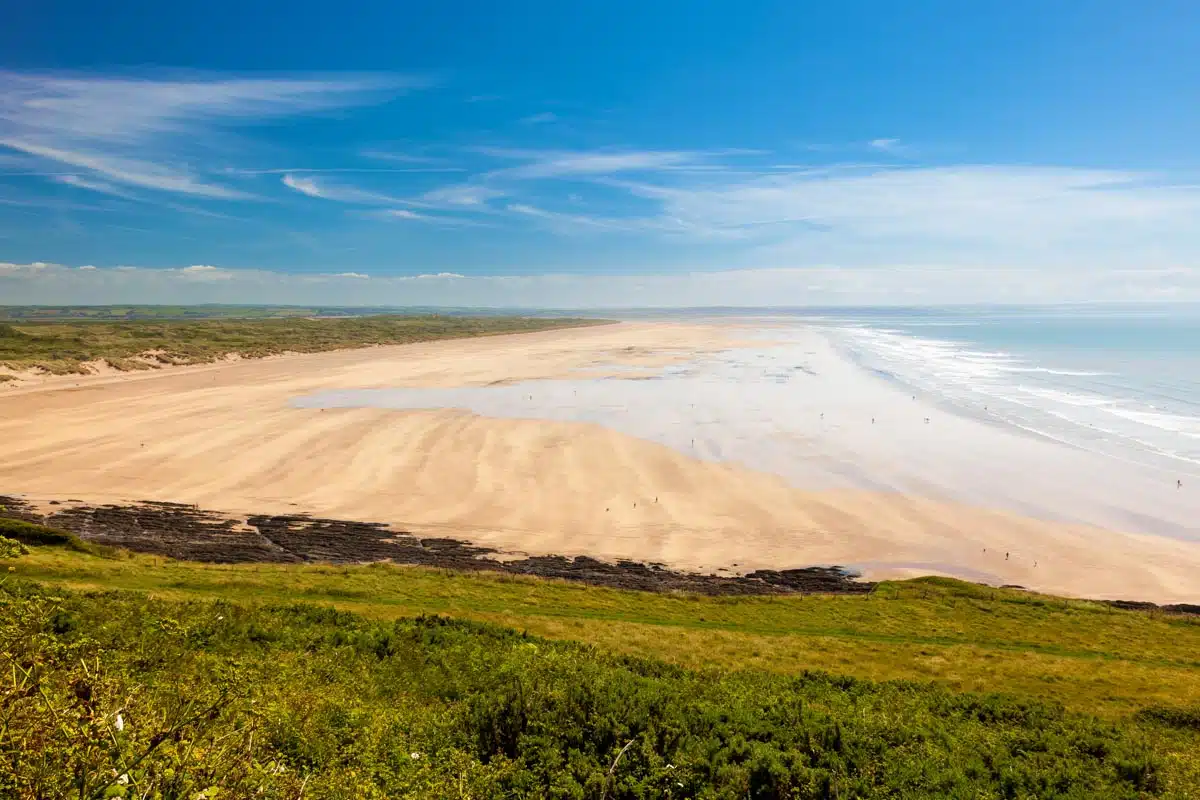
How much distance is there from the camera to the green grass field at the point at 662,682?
11.9 metres

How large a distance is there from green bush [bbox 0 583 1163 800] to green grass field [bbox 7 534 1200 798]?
0.20 feet

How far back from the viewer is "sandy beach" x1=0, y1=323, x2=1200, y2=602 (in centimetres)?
3244

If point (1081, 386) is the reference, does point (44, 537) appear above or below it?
below

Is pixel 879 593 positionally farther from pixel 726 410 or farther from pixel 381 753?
pixel 726 410

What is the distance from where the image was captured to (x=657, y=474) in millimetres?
43625

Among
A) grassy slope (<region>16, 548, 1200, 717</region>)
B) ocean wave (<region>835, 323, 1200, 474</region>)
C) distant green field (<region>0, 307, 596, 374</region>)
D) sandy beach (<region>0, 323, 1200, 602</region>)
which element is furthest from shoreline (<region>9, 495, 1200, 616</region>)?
distant green field (<region>0, 307, 596, 374</region>)

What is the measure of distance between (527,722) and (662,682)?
12.5 feet

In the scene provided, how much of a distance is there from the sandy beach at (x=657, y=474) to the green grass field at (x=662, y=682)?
6.69 metres

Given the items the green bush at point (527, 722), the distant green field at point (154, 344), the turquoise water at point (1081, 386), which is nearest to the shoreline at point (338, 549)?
the green bush at point (527, 722)

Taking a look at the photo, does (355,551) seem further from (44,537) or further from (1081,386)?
(1081,386)

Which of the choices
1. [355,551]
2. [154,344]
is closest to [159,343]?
[154,344]

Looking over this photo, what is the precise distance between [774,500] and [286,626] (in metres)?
27.5

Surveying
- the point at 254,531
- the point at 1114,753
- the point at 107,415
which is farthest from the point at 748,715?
the point at 107,415

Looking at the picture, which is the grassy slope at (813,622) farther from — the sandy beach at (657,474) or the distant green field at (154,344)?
the distant green field at (154,344)
